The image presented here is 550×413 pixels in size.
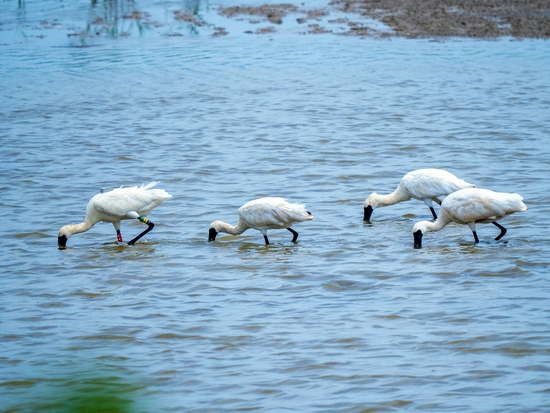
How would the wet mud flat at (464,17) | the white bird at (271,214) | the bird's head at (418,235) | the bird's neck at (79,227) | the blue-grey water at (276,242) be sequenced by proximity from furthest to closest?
the wet mud flat at (464,17) < the bird's neck at (79,227) < the white bird at (271,214) < the bird's head at (418,235) < the blue-grey water at (276,242)

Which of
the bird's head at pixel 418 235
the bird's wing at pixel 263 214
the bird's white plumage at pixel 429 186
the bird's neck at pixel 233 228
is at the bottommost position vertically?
the bird's neck at pixel 233 228

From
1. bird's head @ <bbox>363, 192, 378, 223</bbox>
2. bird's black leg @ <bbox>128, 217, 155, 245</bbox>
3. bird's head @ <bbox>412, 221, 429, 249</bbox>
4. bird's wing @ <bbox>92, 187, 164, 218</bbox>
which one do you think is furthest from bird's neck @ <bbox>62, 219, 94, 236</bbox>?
bird's head @ <bbox>412, 221, 429, 249</bbox>

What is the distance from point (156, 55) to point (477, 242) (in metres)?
15.2

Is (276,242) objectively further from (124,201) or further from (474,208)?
(474,208)

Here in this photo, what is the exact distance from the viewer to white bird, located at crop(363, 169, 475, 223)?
1102cm

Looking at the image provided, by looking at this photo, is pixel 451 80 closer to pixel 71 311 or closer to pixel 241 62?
pixel 241 62

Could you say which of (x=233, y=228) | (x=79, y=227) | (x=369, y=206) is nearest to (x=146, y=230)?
(x=79, y=227)

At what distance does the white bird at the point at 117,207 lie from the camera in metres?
10.7

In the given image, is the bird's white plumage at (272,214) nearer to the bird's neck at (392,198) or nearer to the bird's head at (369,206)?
the bird's head at (369,206)

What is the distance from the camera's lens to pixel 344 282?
8961 millimetres

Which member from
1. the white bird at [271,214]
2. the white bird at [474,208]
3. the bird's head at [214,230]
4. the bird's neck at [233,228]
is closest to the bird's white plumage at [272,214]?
the white bird at [271,214]

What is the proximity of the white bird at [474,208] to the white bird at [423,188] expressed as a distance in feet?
2.67

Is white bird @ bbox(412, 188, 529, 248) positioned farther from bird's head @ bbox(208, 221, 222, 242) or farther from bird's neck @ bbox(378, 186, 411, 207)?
bird's head @ bbox(208, 221, 222, 242)

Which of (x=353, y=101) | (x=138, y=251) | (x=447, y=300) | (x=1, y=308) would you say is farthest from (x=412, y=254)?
(x=353, y=101)
